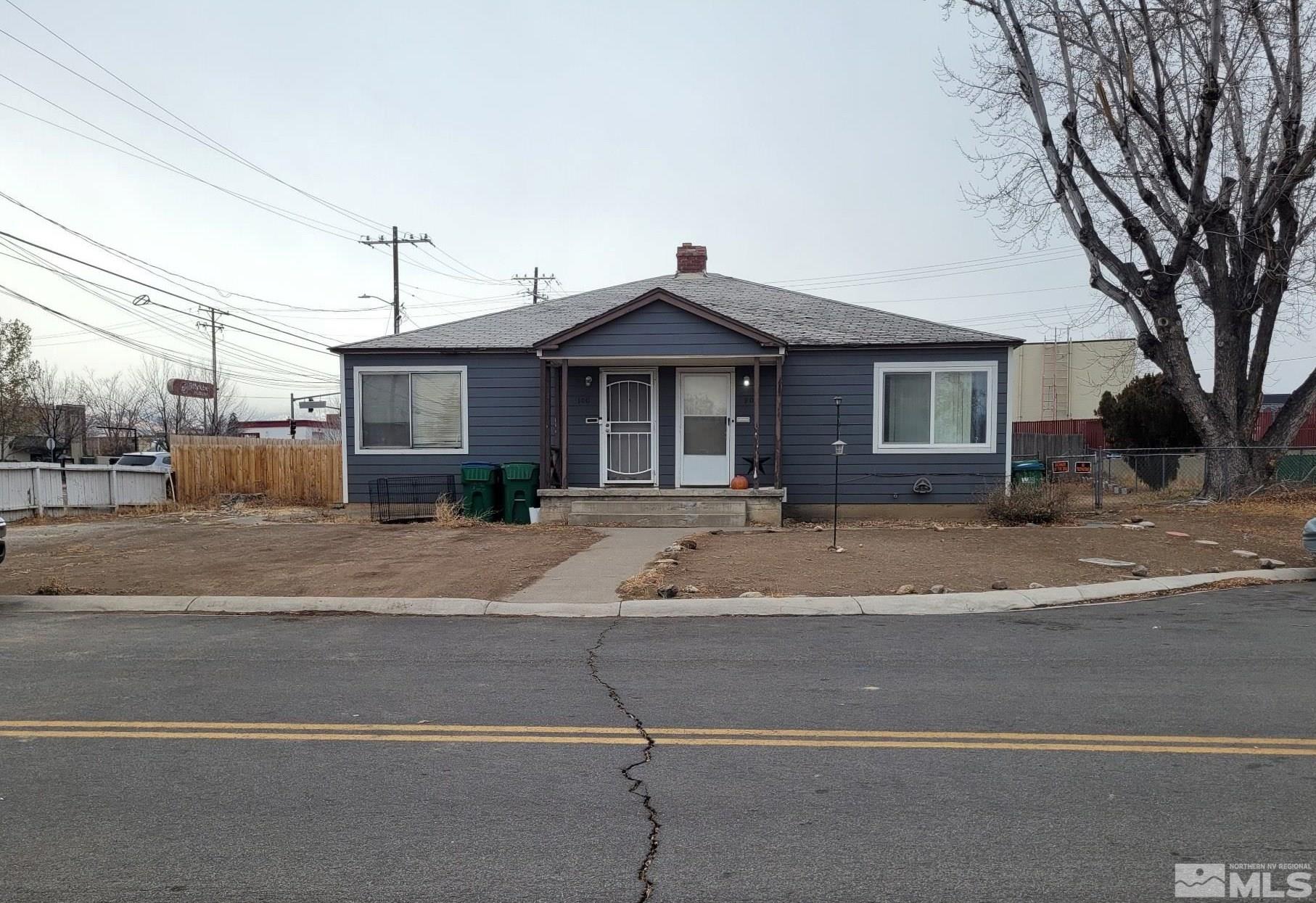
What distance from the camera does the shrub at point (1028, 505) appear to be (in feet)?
49.6

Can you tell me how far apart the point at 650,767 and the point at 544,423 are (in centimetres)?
1215

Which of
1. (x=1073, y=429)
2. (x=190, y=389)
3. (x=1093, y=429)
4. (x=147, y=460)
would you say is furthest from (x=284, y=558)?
(x=190, y=389)

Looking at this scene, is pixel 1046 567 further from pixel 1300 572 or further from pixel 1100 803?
pixel 1100 803

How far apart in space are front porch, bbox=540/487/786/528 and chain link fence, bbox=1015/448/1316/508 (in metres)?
6.28

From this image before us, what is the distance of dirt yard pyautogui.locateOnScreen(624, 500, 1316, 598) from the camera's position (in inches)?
389

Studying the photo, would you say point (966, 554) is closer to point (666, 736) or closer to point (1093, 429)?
point (666, 736)

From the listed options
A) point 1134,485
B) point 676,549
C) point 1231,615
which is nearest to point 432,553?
point 676,549

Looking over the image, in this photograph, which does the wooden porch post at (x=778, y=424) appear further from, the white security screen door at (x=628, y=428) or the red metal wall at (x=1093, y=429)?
the red metal wall at (x=1093, y=429)

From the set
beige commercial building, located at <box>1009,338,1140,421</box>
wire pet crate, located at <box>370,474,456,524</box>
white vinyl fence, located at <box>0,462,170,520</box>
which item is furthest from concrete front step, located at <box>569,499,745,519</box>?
beige commercial building, located at <box>1009,338,1140,421</box>

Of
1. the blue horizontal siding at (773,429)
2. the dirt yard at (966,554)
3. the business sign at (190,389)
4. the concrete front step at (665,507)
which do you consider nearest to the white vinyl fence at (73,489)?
the blue horizontal siding at (773,429)

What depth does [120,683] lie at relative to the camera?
6.15 m

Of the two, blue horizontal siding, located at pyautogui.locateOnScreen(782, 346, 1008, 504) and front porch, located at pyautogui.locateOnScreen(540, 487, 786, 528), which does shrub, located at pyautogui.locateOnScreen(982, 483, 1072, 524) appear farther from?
front porch, located at pyautogui.locateOnScreen(540, 487, 786, 528)

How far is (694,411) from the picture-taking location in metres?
17.1

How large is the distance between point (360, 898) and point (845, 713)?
304 cm
